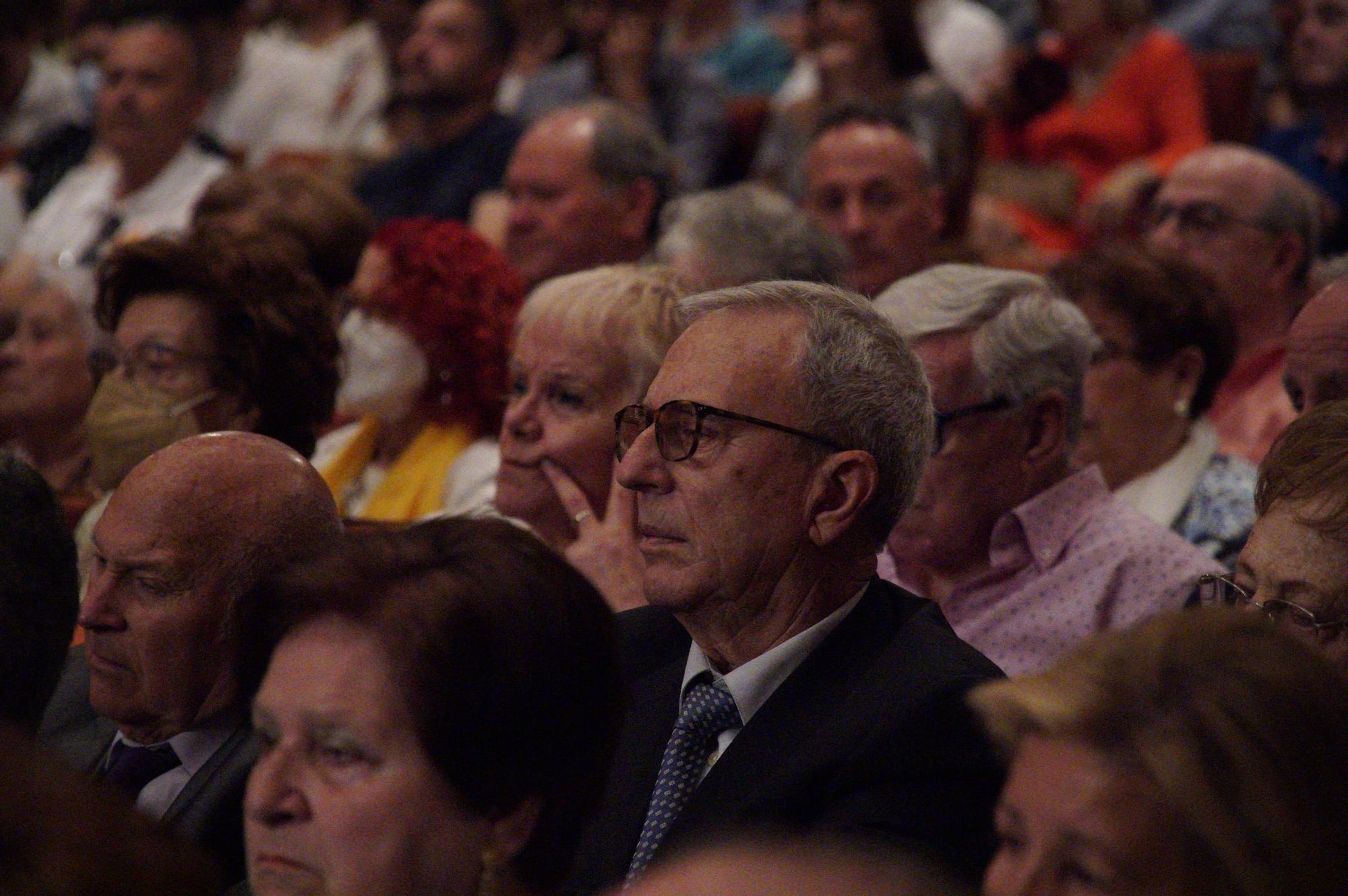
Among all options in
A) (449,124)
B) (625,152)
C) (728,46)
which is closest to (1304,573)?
(625,152)

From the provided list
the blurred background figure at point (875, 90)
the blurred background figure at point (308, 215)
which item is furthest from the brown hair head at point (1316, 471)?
the blurred background figure at point (875, 90)

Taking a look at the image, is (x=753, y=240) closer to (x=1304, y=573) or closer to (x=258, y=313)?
(x=258, y=313)

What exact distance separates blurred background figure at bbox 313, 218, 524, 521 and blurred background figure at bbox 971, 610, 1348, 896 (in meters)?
2.42

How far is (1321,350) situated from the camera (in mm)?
2941

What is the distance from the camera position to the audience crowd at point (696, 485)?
1.52m

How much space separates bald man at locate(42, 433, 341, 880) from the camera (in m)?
2.37

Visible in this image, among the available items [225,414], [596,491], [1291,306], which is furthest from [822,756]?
[1291,306]

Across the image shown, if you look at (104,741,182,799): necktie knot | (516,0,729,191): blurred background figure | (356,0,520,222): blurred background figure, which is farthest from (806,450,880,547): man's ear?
(516,0,729,191): blurred background figure

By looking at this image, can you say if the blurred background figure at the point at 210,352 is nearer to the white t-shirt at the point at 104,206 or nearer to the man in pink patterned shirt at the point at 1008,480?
the man in pink patterned shirt at the point at 1008,480

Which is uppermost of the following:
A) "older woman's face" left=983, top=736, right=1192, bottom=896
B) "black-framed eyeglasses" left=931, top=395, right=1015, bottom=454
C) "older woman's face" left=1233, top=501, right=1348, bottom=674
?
"older woman's face" left=983, top=736, right=1192, bottom=896

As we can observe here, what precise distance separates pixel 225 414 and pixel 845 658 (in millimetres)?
1548

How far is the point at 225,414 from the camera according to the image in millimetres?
3350

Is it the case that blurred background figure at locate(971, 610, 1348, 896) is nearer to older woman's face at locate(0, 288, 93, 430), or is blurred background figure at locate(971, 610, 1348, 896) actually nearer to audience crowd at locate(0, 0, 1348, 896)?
audience crowd at locate(0, 0, 1348, 896)

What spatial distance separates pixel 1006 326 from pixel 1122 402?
0.69 m
